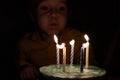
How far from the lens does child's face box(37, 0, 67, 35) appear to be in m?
1.74

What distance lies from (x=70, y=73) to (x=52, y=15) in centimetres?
57

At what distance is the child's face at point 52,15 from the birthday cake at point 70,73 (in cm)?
45

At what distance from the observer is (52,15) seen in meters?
1.73

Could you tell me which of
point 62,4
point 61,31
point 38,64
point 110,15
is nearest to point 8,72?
point 38,64

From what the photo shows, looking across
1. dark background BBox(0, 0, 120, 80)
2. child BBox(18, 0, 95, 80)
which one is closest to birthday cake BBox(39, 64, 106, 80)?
child BBox(18, 0, 95, 80)

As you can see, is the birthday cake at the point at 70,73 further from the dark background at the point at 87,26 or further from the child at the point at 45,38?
the dark background at the point at 87,26

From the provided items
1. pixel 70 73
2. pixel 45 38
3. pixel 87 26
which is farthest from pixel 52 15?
→ pixel 70 73

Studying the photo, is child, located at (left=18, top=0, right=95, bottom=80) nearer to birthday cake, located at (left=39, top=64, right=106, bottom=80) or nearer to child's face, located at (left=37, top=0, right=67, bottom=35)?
child's face, located at (left=37, top=0, right=67, bottom=35)

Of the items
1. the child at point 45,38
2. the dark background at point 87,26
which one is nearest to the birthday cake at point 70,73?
the child at point 45,38

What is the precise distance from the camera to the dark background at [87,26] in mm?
1919

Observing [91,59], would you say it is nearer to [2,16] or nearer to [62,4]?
[62,4]

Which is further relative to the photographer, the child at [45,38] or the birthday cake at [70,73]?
the child at [45,38]

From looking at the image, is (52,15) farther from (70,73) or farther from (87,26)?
(70,73)

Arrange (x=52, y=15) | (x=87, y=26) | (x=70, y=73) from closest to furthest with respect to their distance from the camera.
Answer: (x=70, y=73) < (x=52, y=15) < (x=87, y=26)
